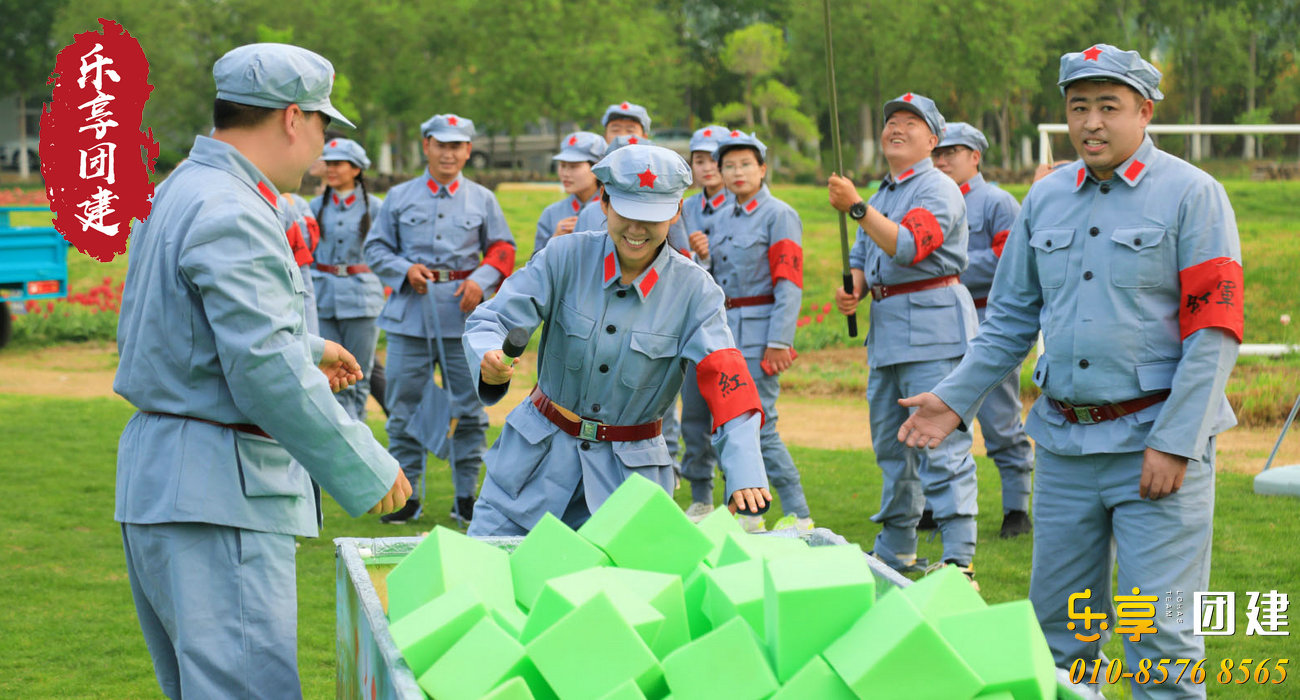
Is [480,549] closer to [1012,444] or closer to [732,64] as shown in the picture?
[1012,444]

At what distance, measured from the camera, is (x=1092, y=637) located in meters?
4.37

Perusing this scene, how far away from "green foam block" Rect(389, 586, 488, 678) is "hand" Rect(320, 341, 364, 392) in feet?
4.02

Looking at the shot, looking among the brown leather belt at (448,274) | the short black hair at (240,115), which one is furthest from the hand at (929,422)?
the brown leather belt at (448,274)

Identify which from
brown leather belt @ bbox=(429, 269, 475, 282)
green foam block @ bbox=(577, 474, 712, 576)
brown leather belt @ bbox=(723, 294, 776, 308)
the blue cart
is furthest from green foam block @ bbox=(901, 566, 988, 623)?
the blue cart

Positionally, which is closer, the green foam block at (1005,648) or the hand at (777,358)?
the green foam block at (1005,648)

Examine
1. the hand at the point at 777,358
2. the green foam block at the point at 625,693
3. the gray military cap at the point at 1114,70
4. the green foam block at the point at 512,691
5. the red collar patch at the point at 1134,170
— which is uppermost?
the gray military cap at the point at 1114,70

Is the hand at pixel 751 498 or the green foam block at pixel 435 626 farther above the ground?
the green foam block at pixel 435 626

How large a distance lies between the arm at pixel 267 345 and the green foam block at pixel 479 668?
0.73 meters

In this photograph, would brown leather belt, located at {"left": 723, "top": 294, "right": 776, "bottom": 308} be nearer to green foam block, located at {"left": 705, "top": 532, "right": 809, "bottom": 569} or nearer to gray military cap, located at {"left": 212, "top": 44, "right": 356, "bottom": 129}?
green foam block, located at {"left": 705, "top": 532, "right": 809, "bottom": 569}

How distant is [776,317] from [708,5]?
52581 mm

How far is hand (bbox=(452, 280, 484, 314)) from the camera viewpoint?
26.6ft

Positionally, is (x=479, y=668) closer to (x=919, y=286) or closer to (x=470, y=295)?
Answer: (x=919, y=286)

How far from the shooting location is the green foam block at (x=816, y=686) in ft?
8.29

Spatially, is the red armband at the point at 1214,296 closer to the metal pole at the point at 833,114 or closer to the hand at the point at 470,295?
the metal pole at the point at 833,114
